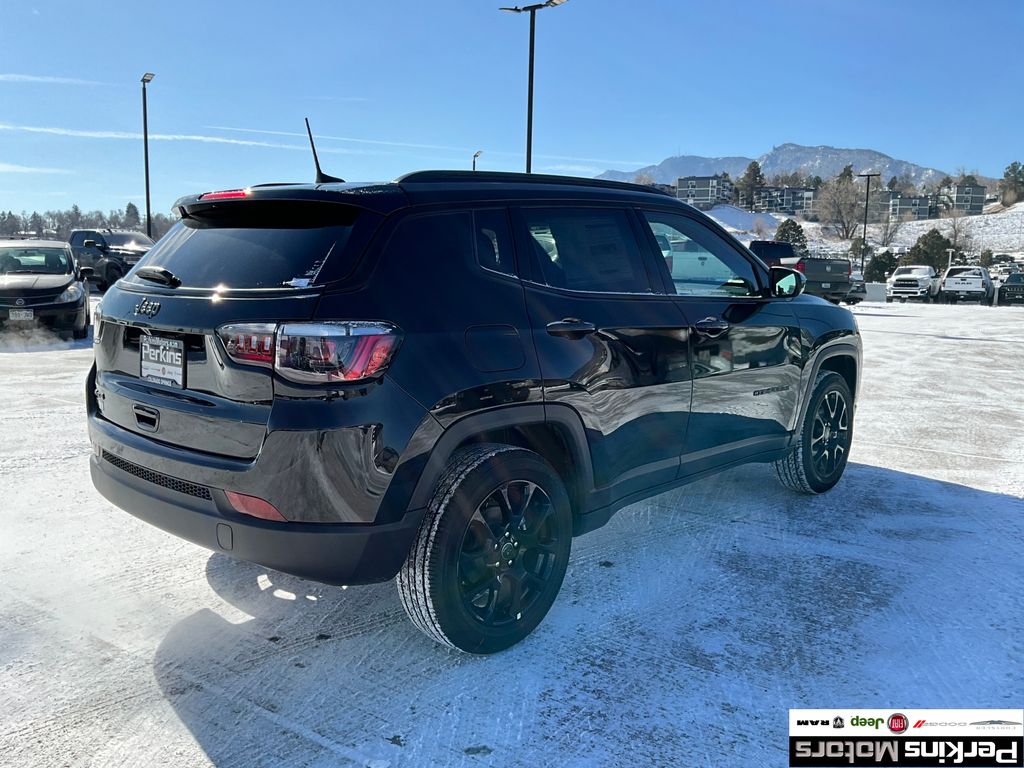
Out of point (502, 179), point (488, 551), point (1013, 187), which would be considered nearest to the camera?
point (488, 551)

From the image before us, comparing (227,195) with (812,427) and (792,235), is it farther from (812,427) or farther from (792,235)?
(792,235)

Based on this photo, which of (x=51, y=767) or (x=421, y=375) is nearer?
Answer: (x=51, y=767)

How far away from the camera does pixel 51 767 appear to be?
2357 mm

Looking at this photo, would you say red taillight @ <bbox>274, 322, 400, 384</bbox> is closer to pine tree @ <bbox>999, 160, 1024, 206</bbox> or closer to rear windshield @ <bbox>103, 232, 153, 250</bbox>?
rear windshield @ <bbox>103, 232, 153, 250</bbox>

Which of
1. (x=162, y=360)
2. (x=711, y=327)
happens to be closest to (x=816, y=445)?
(x=711, y=327)

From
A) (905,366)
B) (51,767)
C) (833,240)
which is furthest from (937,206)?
(51,767)

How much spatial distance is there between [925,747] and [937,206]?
20443cm

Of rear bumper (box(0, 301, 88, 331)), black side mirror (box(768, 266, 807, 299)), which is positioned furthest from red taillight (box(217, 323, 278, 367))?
rear bumper (box(0, 301, 88, 331))

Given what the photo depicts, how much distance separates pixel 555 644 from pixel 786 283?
252 centimetres

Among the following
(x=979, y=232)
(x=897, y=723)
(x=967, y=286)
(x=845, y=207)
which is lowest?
(x=897, y=723)

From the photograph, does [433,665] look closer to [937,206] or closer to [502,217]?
[502,217]

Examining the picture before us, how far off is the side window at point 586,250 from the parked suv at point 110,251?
51.5 feet

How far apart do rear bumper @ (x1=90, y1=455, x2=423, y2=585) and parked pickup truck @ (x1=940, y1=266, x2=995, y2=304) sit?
1353 inches

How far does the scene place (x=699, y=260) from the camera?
4.20m
